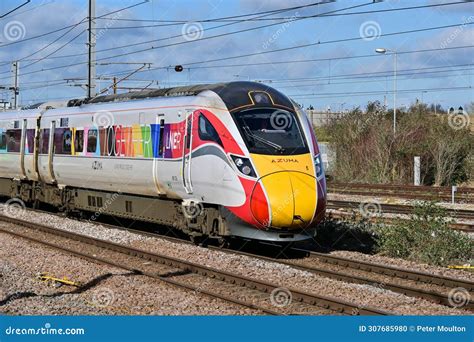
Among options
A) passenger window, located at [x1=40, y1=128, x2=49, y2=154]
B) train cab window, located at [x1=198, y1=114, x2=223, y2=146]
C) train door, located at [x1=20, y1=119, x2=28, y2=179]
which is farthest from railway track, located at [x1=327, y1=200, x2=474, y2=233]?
train door, located at [x1=20, y1=119, x2=28, y2=179]

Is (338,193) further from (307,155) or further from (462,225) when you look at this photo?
(307,155)

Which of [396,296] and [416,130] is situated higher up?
[416,130]

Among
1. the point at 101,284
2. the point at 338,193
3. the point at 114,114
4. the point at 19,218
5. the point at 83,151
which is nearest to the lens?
the point at 101,284

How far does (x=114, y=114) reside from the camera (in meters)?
16.2

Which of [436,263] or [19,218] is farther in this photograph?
[19,218]

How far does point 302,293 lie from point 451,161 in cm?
2598

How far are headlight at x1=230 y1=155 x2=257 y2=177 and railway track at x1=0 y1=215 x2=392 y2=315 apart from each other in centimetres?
188

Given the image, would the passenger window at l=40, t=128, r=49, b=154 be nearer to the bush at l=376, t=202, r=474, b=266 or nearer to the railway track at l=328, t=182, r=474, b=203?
the bush at l=376, t=202, r=474, b=266

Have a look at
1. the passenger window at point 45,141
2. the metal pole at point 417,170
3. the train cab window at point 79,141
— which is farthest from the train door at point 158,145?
the metal pole at point 417,170

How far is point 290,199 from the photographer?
12.0 meters

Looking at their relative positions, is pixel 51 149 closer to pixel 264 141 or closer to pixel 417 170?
pixel 264 141

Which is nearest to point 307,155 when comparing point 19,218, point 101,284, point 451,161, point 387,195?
point 101,284

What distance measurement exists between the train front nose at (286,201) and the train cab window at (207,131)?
133 cm

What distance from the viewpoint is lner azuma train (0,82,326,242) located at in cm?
1217
